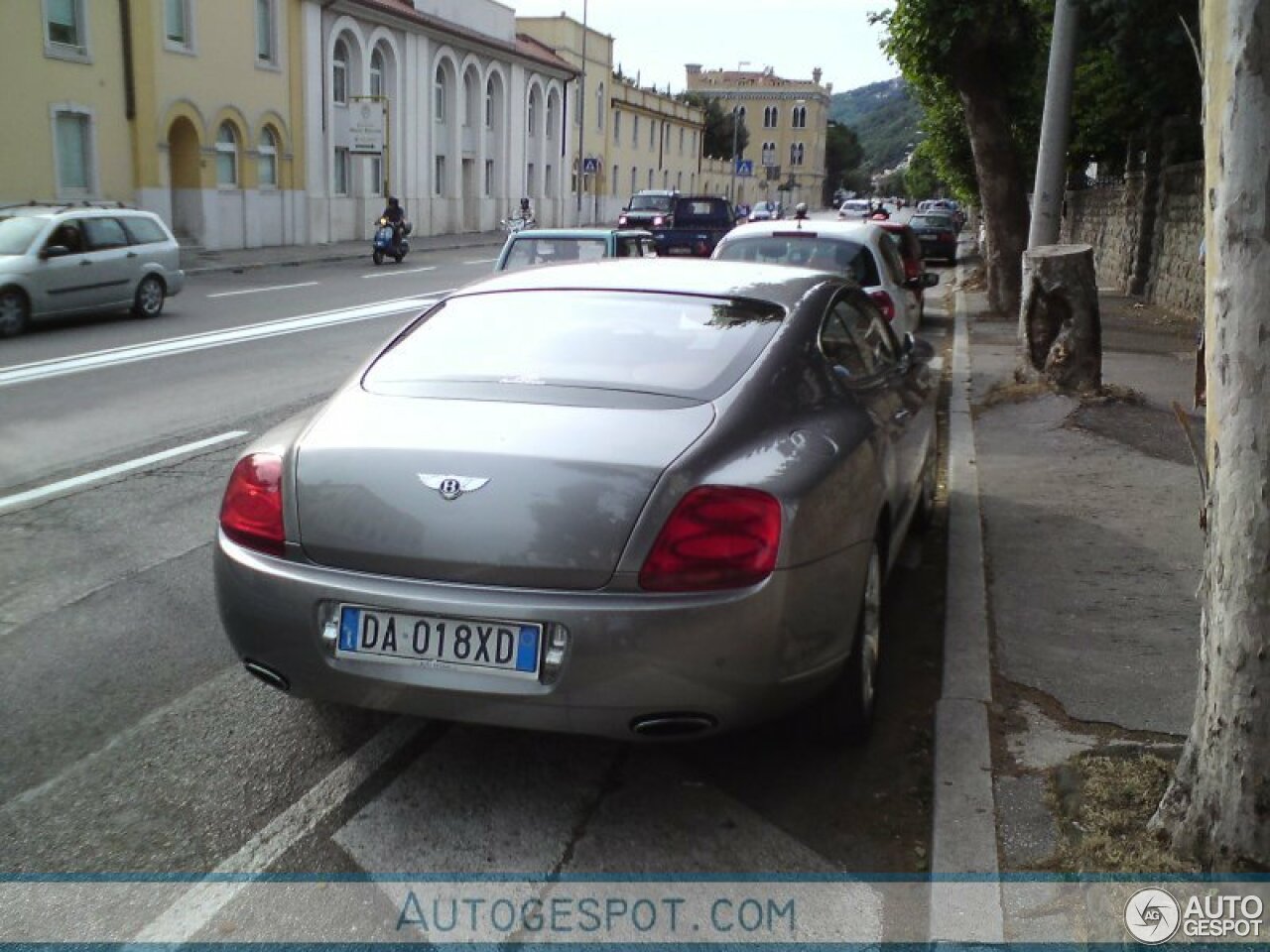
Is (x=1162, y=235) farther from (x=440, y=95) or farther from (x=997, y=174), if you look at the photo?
(x=440, y=95)

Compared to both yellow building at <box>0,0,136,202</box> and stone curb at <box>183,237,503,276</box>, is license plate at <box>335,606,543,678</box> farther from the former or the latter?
yellow building at <box>0,0,136,202</box>

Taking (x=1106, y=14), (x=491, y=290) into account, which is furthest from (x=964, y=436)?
(x=1106, y=14)

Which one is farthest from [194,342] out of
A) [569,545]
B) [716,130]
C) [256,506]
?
[716,130]

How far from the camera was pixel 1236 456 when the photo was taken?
10.2 ft

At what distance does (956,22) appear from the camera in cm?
1797

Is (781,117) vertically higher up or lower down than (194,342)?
higher up

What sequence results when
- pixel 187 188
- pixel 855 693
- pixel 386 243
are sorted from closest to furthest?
pixel 855 693 → pixel 386 243 → pixel 187 188

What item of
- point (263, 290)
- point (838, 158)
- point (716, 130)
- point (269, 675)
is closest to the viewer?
point (269, 675)

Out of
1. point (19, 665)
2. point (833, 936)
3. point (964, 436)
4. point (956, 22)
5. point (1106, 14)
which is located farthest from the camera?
point (956, 22)

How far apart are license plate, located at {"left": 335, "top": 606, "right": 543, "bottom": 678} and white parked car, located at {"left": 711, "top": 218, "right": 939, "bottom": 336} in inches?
285

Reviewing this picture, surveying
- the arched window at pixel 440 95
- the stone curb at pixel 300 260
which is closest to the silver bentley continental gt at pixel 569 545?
the stone curb at pixel 300 260

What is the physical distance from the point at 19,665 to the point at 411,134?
42377 millimetres

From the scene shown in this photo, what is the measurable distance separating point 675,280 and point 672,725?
1.99 m

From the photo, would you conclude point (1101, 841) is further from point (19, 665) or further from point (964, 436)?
point (964, 436)
